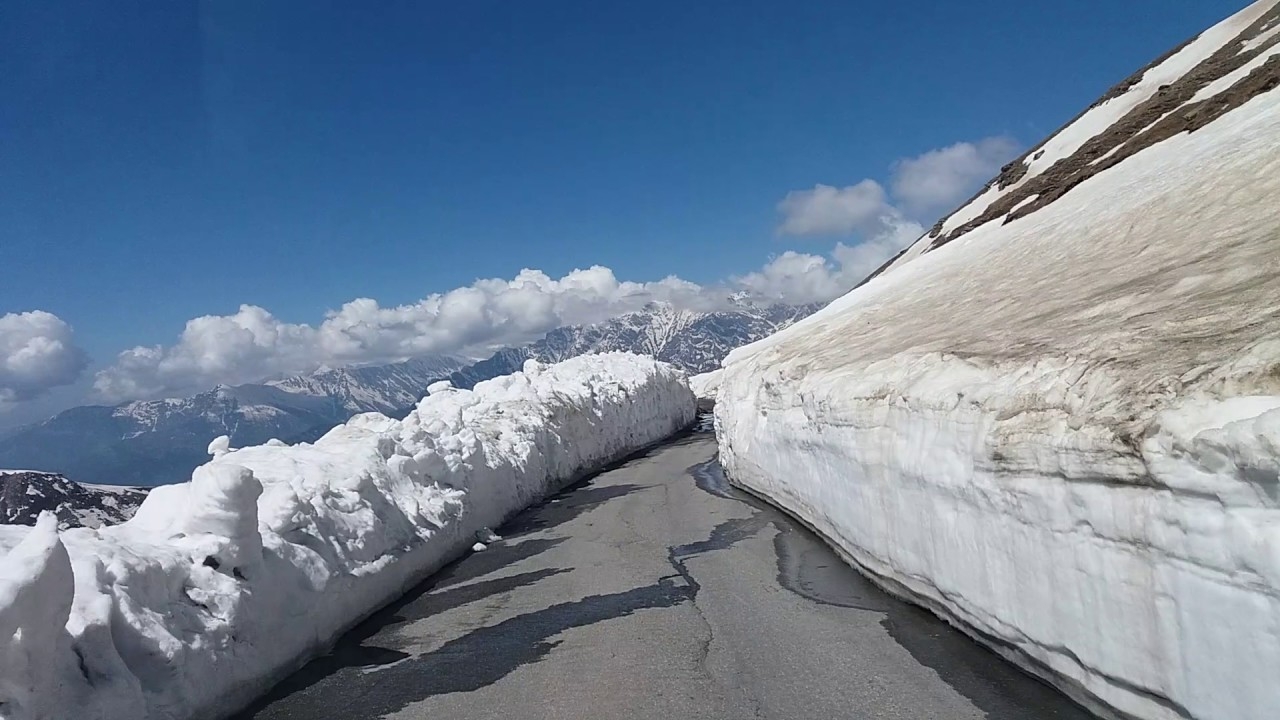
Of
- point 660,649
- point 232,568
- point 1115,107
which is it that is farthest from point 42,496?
point 1115,107

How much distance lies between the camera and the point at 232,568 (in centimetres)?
738

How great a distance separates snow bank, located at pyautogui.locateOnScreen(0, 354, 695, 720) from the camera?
5223 millimetres

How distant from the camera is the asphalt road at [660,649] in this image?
6.10m

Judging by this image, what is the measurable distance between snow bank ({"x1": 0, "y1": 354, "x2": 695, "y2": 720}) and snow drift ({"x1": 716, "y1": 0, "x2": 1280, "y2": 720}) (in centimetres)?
608

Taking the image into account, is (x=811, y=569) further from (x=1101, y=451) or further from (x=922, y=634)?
(x=1101, y=451)

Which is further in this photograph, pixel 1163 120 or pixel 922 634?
pixel 1163 120

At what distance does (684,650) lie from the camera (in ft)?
24.3

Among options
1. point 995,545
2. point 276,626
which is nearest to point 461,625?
point 276,626

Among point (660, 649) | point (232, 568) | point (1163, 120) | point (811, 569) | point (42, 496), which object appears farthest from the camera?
point (42, 496)

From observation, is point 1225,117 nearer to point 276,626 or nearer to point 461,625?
point 461,625

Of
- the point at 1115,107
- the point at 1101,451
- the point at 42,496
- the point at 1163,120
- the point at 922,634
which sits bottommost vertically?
the point at 922,634

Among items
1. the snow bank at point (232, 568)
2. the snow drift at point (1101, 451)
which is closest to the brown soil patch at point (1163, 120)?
the snow drift at point (1101, 451)

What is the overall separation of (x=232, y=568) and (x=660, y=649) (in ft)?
13.4

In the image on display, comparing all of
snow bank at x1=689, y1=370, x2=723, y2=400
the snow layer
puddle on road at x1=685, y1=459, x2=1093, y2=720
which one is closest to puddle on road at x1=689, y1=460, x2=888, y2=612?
puddle on road at x1=685, y1=459, x2=1093, y2=720
